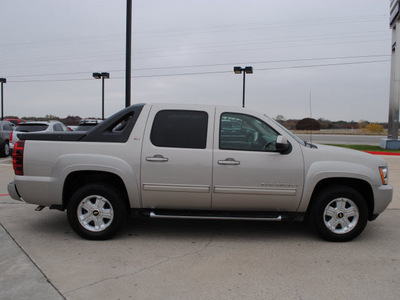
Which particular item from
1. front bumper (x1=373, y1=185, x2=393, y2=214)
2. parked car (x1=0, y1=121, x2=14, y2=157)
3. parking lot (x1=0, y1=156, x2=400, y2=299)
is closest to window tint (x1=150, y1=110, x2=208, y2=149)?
parking lot (x1=0, y1=156, x2=400, y2=299)

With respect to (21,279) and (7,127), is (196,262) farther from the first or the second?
(7,127)

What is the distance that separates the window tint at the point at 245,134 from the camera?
4.65 m

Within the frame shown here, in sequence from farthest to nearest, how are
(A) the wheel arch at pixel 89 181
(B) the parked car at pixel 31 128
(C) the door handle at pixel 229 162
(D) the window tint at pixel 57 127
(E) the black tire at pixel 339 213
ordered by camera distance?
(D) the window tint at pixel 57 127 → (B) the parked car at pixel 31 128 → (A) the wheel arch at pixel 89 181 → (E) the black tire at pixel 339 213 → (C) the door handle at pixel 229 162

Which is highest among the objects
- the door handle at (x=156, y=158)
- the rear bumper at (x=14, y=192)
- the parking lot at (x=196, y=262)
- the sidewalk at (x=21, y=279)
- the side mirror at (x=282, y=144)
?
the side mirror at (x=282, y=144)

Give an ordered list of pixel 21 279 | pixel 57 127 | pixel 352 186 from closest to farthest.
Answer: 1. pixel 21 279
2. pixel 352 186
3. pixel 57 127

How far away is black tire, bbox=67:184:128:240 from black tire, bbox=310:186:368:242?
100 inches

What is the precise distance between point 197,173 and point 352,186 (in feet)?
7.15

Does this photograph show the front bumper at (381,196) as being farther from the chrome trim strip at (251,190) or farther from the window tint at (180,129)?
the window tint at (180,129)

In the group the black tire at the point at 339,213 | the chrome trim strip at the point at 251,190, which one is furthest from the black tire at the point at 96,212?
the black tire at the point at 339,213

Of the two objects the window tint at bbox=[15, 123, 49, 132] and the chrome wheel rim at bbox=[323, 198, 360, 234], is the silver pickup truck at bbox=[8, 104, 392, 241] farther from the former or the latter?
the window tint at bbox=[15, 123, 49, 132]

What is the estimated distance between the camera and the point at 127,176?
455cm

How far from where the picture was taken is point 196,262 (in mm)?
4027

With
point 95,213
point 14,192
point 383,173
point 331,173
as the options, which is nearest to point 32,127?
point 14,192

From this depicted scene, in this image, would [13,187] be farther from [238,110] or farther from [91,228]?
[238,110]
